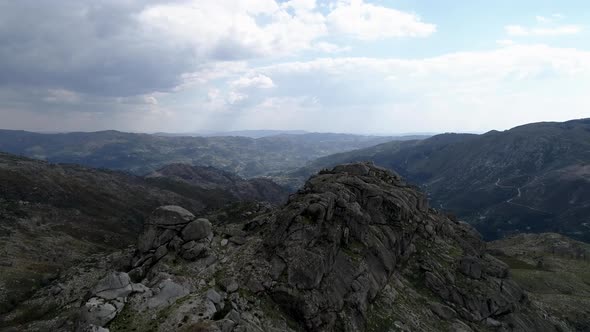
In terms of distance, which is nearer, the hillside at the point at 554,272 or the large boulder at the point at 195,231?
the large boulder at the point at 195,231

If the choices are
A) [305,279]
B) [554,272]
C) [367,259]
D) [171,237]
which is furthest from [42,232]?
[554,272]

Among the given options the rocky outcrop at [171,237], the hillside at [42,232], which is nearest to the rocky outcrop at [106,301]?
the rocky outcrop at [171,237]

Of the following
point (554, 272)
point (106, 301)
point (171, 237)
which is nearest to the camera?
point (106, 301)

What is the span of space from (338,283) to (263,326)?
13.5 m

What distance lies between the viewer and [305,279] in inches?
1966

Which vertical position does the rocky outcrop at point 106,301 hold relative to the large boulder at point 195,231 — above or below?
below

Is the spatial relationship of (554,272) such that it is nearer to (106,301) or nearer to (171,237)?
(171,237)

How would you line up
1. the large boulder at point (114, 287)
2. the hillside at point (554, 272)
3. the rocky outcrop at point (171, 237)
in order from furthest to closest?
the hillside at point (554, 272) → the rocky outcrop at point (171, 237) → the large boulder at point (114, 287)

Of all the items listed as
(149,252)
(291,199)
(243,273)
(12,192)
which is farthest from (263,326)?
(12,192)

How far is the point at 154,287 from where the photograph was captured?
45.2m

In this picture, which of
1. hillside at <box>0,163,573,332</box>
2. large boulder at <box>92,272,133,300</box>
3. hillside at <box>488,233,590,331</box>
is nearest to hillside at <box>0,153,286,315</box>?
hillside at <box>0,163,573,332</box>

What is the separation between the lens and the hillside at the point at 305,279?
42688 millimetres

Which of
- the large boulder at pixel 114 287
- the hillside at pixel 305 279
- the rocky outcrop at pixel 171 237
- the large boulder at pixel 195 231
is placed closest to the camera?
the large boulder at pixel 114 287

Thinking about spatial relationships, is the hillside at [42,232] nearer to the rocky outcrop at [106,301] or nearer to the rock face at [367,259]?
the rocky outcrop at [106,301]
